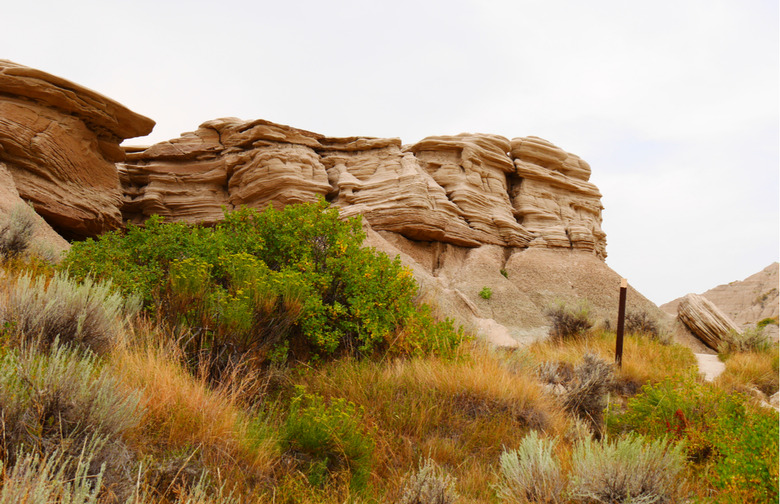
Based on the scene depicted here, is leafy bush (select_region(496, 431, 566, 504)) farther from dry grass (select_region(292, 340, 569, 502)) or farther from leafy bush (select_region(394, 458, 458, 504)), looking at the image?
leafy bush (select_region(394, 458, 458, 504))

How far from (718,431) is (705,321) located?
14.3 meters

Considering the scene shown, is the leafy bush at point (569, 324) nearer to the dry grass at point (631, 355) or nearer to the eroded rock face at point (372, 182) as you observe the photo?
the dry grass at point (631, 355)

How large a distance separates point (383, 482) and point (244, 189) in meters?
20.2

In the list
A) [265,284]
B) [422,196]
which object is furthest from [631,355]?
[422,196]

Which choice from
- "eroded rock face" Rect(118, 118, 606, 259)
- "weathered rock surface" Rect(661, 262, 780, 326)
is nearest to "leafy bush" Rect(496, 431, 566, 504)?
"eroded rock face" Rect(118, 118, 606, 259)

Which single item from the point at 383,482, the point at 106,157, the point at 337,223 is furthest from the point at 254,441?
the point at 106,157

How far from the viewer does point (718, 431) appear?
5.51 meters

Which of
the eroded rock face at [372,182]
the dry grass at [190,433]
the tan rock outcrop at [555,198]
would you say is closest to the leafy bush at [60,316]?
the dry grass at [190,433]

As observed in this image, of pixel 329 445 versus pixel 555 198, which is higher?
pixel 555 198

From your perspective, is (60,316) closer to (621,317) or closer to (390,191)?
(621,317)

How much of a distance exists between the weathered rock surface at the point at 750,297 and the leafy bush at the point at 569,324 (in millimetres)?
34320

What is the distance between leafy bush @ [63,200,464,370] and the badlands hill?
28.2 ft

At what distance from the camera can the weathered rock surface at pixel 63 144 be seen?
14922 millimetres

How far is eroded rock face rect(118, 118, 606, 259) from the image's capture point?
2152 cm
